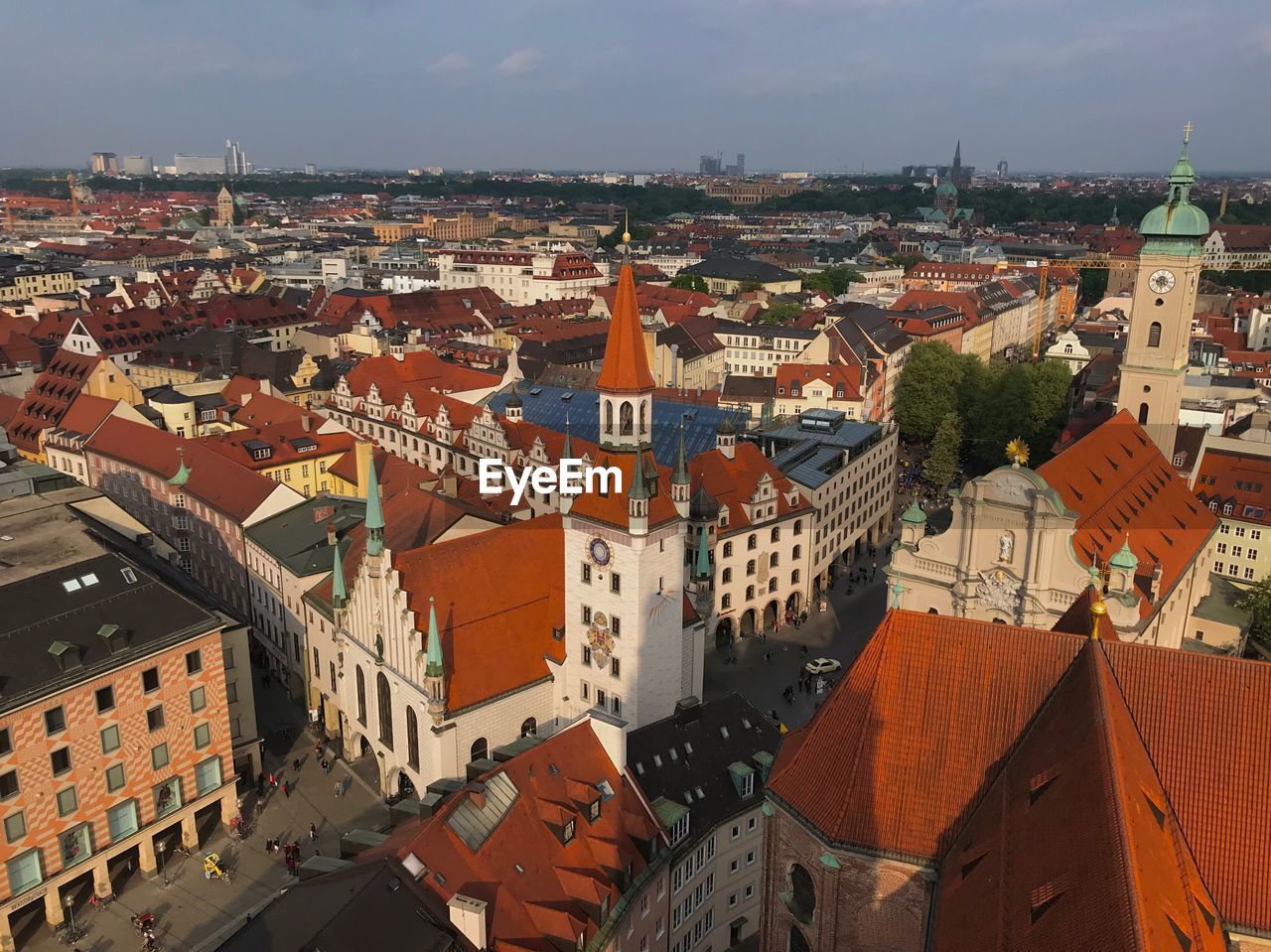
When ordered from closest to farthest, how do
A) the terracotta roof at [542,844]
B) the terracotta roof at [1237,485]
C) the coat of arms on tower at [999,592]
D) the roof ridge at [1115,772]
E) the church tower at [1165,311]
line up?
1. the roof ridge at [1115,772]
2. the terracotta roof at [542,844]
3. the coat of arms on tower at [999,592]
4. the church tower at [1165,311]
5. the terracotta roof at [1237,485]

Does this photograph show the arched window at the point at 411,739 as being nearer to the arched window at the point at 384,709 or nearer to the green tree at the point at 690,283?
the arched window at the point at 384,709

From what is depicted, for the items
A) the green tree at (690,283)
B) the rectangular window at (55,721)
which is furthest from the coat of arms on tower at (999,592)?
the green tree at (690,283)

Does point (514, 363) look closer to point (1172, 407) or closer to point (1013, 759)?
point (1172, 407)

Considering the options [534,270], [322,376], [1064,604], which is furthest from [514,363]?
[534,270]

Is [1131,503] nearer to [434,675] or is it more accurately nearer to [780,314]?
[434,675]

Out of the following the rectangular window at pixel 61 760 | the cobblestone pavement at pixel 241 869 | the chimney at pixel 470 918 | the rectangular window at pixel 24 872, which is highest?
the chimney at pixel 470 918
